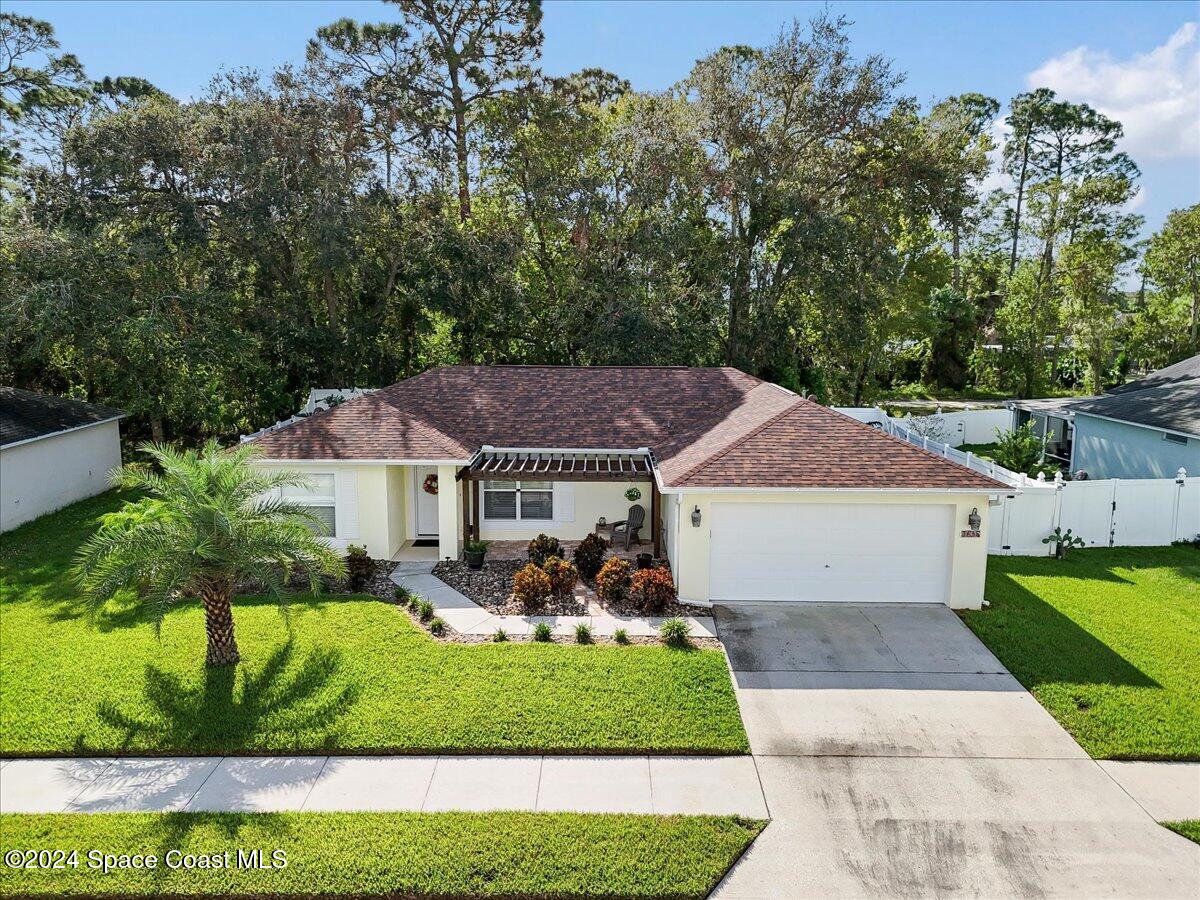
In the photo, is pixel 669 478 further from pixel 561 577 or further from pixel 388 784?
pixel 388 784

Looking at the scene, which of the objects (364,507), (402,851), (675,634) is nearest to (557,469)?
(364,507)

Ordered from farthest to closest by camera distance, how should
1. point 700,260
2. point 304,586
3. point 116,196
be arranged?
point 700,260, point 116,196, point 304,586

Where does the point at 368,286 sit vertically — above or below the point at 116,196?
below

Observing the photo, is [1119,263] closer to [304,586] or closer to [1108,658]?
[1108,658]

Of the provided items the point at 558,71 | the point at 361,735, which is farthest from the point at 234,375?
the point at 361,735

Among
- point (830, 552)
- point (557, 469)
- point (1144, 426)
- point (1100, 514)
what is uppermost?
point (1144, 426)

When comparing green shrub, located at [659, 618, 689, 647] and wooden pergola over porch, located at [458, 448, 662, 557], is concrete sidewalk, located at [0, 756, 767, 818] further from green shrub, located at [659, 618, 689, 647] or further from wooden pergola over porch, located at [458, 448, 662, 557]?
wooden pergola over porch, located at [458, 448, 662, 557]

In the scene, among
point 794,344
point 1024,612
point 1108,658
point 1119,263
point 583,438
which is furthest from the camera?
point 1119,263

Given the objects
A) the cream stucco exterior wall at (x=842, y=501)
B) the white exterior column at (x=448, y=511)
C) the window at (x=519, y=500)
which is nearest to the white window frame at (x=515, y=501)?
the window at (x=519, y=500)
